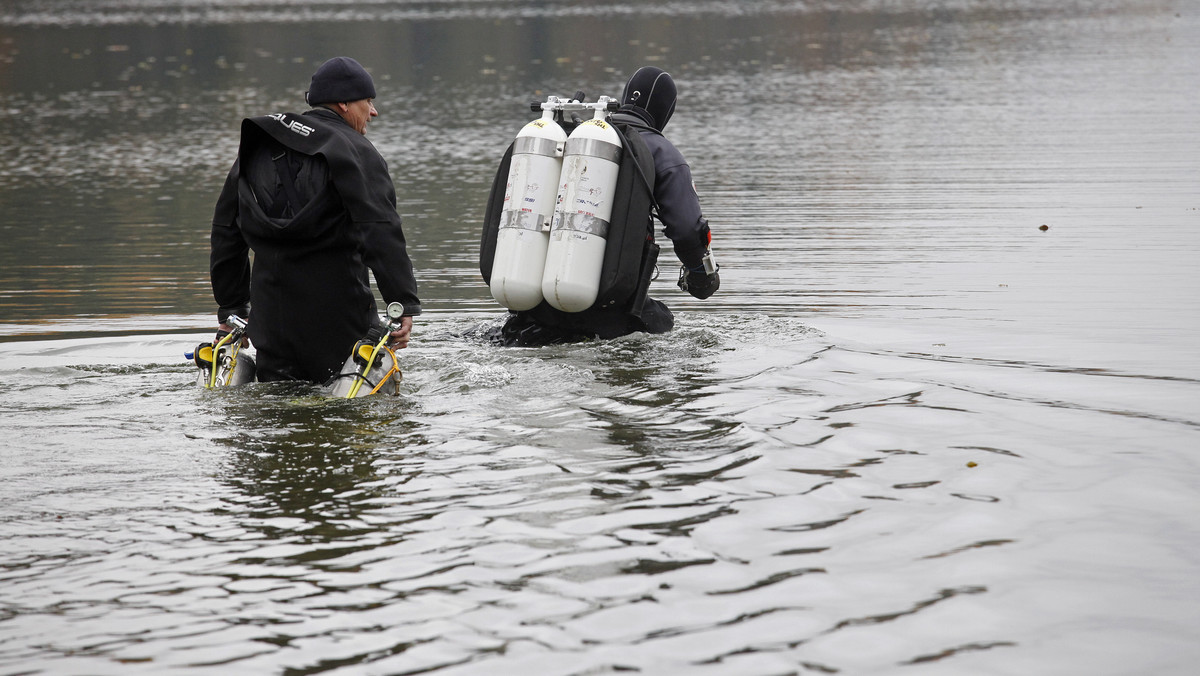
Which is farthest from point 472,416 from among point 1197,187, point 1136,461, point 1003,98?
point 1003,98

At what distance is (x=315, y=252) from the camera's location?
5.63 meters

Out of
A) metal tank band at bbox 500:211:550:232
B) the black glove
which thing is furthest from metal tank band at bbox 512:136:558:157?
the black glove

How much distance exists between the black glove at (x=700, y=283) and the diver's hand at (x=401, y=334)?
79.5 inches

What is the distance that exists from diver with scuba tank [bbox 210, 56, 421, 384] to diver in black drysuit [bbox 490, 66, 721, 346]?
4.84 feet

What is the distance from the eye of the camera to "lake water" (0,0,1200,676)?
11.5ft

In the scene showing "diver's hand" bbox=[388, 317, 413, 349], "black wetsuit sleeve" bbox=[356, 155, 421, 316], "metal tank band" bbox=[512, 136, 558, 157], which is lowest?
"diver's hand" bbox=[388, 317, 413, 349]

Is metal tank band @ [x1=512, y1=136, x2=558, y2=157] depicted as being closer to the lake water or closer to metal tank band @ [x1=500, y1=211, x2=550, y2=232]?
metal tank band @ [x1=500, y1=211, x2=550, y2=232]

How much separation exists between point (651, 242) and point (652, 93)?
0.85 m

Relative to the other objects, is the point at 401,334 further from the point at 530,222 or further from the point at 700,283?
the point at 700,283

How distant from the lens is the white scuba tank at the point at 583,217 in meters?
6.65

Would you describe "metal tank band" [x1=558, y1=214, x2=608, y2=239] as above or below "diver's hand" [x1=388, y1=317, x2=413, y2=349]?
above

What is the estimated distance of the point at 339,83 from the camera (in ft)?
18.5

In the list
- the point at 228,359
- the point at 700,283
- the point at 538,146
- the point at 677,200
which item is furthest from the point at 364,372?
the point at 700,283

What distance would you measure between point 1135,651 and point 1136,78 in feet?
68.1
